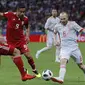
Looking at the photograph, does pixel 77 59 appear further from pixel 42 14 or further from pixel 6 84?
pixel 42 14

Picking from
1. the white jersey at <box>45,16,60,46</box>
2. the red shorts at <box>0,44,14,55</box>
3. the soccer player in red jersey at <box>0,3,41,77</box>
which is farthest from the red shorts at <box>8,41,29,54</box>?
the white jersey at <box>45,16,60,46</box>

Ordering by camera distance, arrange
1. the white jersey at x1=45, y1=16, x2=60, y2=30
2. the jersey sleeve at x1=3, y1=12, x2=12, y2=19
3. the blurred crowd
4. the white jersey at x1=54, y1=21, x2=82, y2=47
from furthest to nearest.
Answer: the blurred crowd, the white jersey at x1=45, y1=16, x2=60, y2=30, the jersey sleeve at x1=3, y1=12, x2=12, y2=19, the white jersey at x1=54, y1=21, x2=82, y2=47

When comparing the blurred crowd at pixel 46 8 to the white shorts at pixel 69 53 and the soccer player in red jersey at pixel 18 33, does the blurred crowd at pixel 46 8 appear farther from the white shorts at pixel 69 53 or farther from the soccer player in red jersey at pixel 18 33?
the white shorts at pixel 69 53

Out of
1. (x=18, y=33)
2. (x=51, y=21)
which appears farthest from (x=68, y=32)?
(x=51, y=21)

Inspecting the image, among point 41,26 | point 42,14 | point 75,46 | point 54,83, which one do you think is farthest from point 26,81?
point 42,14

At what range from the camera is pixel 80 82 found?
1057 cm

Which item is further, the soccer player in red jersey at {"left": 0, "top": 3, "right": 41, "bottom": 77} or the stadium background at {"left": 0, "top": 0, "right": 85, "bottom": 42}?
the stadium background at {"left": 0, "top": 0, "right": 85, "bottom": 42}

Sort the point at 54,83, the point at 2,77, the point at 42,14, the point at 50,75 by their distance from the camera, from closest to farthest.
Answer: the point at 50,75 → the point at 54,83 → the point at 2,77 → the point at 42,14

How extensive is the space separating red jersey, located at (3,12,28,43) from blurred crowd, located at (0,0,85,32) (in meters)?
24.0

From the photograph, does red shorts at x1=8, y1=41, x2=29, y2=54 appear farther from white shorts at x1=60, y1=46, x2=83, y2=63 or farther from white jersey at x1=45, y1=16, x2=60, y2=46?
white jersey at x1=45, y1=16, x2=60, y2=46

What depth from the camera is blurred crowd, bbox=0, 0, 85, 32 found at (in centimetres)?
3680

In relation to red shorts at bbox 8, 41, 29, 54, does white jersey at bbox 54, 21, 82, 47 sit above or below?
above

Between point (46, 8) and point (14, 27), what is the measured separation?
85.8ft

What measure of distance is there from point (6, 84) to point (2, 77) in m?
1.43
